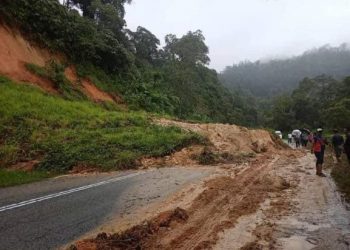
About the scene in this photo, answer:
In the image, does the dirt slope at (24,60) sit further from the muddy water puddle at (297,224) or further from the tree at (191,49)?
the tree at (191,49)

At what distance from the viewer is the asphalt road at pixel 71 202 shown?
7.84 metres

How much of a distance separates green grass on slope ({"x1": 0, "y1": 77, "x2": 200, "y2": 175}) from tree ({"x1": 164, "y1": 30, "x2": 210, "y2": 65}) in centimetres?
3453

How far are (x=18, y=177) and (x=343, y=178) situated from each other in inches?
430

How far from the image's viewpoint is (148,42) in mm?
62406

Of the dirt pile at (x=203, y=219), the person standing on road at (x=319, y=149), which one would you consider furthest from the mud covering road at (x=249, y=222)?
the person standing on road at (x=319, y=149)

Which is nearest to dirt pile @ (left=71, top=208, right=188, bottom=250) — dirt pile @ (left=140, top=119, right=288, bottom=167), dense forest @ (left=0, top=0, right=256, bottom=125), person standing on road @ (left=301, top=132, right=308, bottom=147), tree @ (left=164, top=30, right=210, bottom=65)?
dirt pile @ (left=140, top=119, right=288, bottom=167)

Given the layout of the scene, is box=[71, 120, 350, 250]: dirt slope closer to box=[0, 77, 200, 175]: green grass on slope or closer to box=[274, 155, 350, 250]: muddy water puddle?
box=[274, 155, 350, 250]: muddy water puddle

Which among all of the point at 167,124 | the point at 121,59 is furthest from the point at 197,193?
the point at 121,59

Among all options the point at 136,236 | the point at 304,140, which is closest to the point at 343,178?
the point at 136,236

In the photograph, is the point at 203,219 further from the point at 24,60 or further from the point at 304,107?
the point at 304,107

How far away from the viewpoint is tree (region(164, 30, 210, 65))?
2315 inches

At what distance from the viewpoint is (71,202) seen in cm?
1070

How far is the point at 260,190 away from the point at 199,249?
18.2 ft

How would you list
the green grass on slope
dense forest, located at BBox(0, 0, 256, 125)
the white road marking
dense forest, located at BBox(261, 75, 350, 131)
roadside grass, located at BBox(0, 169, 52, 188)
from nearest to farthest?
the white road marking, roadside grass, located at BBox(0, 169, 52, 188), the green grass on slope, dense forest, located at BBox(0, 0, 256, 125), dense forest, located at BBox(261, 75, 350, 131)
